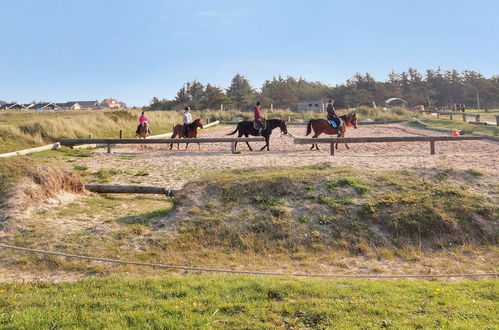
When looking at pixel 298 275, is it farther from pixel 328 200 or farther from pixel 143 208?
pixel 143 208

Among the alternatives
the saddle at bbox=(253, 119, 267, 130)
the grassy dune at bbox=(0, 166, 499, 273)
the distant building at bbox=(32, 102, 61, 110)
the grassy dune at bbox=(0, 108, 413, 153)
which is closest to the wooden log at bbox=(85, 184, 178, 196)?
the grassy dune at bbox=(0, 166, 499, 273)

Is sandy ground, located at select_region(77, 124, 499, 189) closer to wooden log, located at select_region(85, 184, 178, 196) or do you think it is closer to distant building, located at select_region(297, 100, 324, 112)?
wooden log, located at select_region(85, 184, 178, 196)

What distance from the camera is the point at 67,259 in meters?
6.88

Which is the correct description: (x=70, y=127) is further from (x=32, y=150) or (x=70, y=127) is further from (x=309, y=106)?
(x=309, y=106)

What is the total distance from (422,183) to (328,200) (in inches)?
87.2

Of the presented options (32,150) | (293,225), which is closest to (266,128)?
(32,150)

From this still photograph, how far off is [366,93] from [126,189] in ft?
210

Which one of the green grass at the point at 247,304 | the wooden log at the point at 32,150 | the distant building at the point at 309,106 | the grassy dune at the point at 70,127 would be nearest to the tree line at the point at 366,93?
the distant building at the point at 309,106

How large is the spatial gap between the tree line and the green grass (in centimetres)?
5981

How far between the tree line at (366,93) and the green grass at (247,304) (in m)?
59.8

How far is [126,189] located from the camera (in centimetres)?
1069

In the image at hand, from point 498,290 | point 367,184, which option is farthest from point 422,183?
point 498,290

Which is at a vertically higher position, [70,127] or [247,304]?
[70,127]

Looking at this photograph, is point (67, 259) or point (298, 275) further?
point (67, 259)
